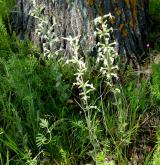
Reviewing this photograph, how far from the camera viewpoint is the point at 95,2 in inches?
130

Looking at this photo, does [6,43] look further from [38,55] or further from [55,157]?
[55,157]

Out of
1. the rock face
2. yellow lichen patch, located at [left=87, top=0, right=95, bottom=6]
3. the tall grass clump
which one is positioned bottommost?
the tall grass clump

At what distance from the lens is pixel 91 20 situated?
3.32 metres

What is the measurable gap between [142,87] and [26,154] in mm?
1054

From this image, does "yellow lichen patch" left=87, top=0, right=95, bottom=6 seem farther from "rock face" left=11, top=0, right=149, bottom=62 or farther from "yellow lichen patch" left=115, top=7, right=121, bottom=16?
"yellow lichen patch" left=115, top=7, right=121, bottom=16

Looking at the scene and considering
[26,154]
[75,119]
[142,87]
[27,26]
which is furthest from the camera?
[27,26]

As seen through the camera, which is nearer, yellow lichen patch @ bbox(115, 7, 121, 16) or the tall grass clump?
the tall grass clump

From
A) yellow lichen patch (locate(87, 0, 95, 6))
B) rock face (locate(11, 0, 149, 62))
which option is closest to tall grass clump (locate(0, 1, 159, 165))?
rock face (locate(11, 0, 149, 62))

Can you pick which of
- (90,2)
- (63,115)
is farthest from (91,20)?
(63,115)

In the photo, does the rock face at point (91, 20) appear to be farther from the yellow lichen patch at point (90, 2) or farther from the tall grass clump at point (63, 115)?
the tall grass clump at point (63, 115)

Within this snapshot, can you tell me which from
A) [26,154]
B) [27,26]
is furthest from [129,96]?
[27,26]

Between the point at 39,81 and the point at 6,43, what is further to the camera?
the point at 6,43

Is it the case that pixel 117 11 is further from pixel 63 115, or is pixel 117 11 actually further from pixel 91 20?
pixel 63 115

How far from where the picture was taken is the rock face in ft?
10.9
